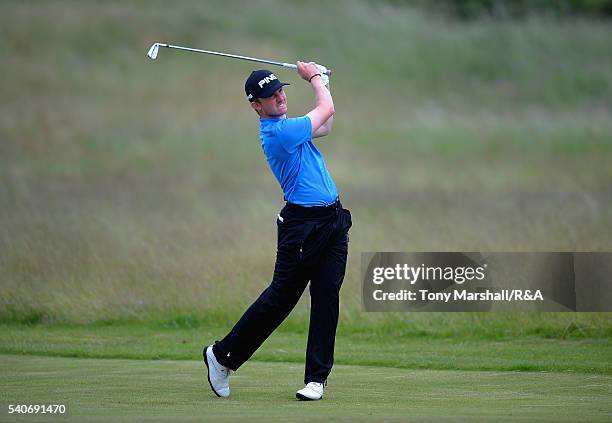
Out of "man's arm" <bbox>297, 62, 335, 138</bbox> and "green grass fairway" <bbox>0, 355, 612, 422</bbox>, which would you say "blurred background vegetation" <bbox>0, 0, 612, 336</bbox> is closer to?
"green grass fairway" <bbox>0, 355, 612, 422</bbox>

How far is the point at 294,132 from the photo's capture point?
8766 mm

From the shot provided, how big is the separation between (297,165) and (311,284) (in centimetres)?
77

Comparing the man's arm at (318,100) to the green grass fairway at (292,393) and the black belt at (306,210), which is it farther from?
the green grass fairway at (292,393)

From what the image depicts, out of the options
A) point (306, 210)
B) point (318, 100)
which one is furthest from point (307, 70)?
point (306, 210)

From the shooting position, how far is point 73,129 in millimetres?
51562

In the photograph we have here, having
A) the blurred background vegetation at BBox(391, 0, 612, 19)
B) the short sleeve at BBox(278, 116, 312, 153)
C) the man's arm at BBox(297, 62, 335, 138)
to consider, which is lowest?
the short sleeve at BBox(278, 116, 312, 153)

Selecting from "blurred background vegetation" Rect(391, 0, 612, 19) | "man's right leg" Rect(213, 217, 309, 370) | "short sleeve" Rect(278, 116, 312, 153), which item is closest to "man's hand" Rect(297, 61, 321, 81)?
"short sleeve" Rect(278, 116, 312, 153)

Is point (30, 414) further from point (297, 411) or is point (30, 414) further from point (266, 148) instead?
point (266, 148)

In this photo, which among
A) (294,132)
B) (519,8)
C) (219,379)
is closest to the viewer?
(294,132)

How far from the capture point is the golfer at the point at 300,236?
29.1 feet

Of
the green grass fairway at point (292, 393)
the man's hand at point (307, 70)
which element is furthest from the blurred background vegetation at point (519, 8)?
the man's hand at point (307, 70)

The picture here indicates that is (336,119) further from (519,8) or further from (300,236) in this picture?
(300,236)

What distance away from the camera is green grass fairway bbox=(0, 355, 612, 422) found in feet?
26.3

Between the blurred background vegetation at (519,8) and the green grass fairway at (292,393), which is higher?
the blurred background vegetation at (519,8)
